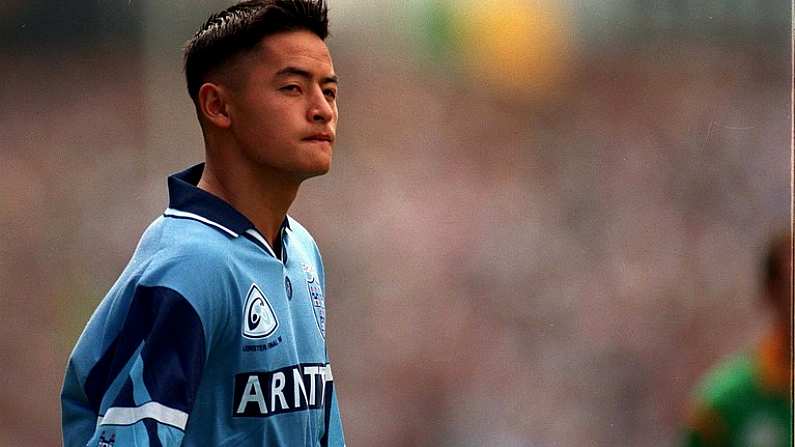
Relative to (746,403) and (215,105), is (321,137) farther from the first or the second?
(746,403)

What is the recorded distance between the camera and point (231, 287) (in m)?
1.39

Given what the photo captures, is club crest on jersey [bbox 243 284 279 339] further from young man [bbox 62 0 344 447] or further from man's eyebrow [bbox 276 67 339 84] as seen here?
man's eyebrow [bbox 276 67 339 84]

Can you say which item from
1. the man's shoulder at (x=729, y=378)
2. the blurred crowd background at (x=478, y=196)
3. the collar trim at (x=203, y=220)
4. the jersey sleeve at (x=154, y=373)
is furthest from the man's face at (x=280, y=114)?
the man's shoulder at (x=729, y=378)

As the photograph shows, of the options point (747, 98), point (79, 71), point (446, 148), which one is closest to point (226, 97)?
point (79, 71)

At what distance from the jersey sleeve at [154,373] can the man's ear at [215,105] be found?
0.26 metres

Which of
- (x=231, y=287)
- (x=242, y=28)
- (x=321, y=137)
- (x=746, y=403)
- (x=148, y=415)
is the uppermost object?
(x=242, y=28)

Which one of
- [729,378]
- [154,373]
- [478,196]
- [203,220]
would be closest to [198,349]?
[154,373]

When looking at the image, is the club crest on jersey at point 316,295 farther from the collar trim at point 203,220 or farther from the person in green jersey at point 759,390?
the person in green jersey at point 759,390

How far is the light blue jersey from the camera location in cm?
131

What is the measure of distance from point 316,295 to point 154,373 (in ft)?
1.15

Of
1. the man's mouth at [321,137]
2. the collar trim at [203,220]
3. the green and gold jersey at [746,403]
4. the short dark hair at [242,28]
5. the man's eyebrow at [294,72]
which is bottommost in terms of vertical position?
the green and gold jersey at [746,403]

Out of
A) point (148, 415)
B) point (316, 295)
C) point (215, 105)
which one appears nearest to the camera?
point (148, 415)

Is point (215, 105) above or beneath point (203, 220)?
above

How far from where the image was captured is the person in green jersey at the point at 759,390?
234 cm
